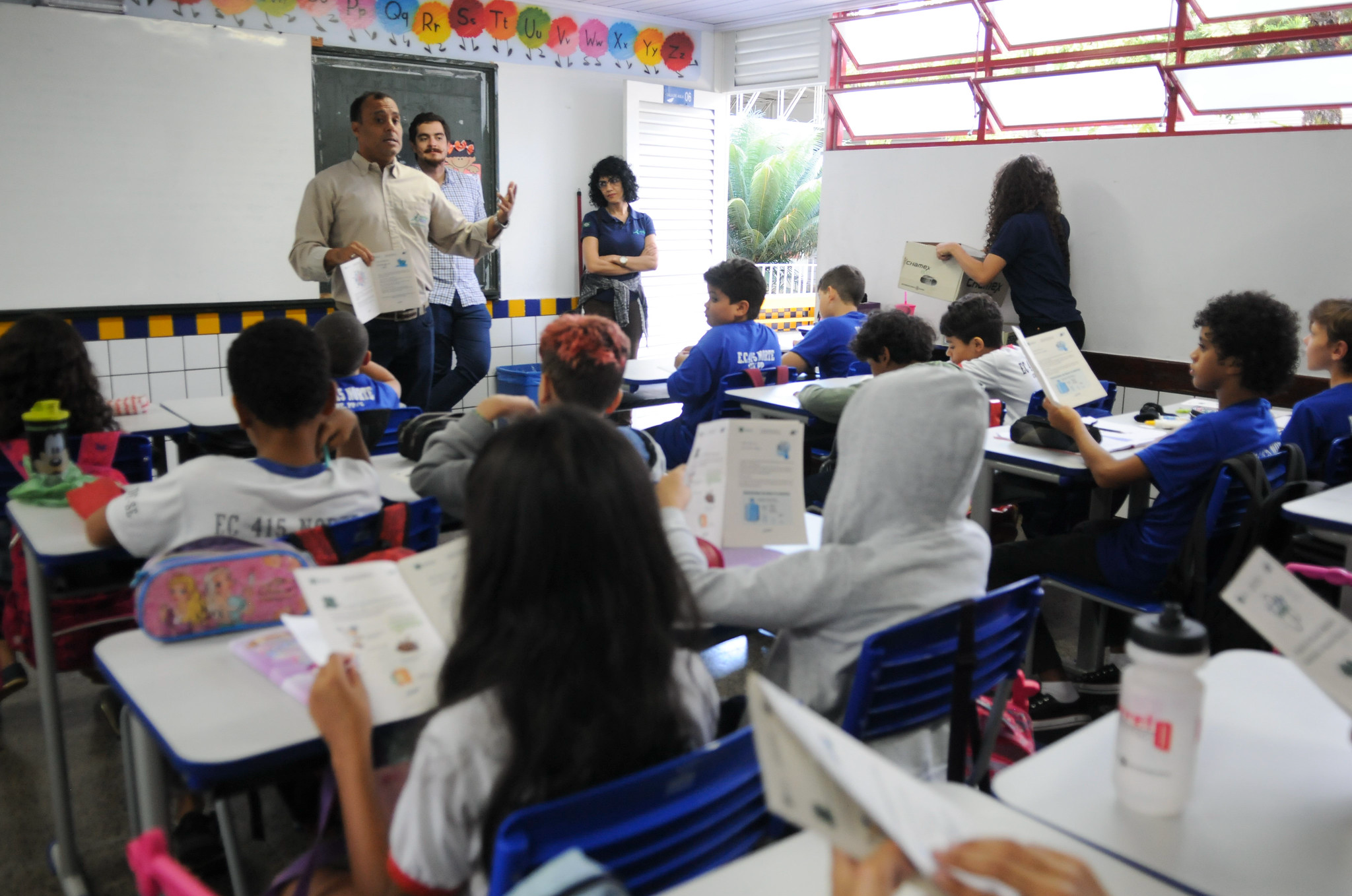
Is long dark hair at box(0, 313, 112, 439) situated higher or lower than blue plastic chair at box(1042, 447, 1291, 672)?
higher

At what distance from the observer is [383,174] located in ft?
14.6

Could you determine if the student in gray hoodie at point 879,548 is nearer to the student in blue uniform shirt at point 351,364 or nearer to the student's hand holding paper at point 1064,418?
the student's hand holding paper at point 1064,418

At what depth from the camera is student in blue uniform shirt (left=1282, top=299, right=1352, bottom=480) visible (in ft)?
9.92

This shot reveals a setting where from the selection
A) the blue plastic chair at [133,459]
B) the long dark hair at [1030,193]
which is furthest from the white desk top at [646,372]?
the blue plastic chair at [133,459]

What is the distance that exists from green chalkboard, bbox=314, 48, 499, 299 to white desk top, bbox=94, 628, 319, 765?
14.7 ft

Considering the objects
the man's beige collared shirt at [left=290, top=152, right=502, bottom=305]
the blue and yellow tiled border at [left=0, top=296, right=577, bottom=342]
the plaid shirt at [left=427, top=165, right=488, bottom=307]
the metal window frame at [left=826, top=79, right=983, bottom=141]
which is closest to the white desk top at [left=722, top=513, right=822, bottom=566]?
the man's beige collared shirt at [left=290, top=152, right=502, bottom=305]

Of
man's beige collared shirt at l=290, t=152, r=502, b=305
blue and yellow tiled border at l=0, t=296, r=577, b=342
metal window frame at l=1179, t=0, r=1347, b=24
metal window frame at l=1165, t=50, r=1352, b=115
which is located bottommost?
blue and yellow tiled border at l=0, t=296, r=577, b=342

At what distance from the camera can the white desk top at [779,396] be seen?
3893 millimetres

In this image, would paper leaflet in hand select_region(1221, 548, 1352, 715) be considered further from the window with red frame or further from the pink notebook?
the window with red frame

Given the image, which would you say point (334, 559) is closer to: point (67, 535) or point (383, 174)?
point (67, 535)

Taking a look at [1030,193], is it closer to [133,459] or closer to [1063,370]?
[1063,370]

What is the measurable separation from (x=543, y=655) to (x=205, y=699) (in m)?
0.61

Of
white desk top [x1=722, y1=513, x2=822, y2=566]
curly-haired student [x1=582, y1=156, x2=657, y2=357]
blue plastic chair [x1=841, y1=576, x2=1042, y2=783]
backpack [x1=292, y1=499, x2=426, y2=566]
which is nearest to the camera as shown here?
blue plastic chair [x1=841, y1=576, x2=1042, y2=783]

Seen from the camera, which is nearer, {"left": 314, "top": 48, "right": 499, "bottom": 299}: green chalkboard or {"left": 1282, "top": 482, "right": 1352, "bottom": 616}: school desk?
{"left": 1282, "top": 482, "right": 1352, "bottom": 616}: school desk
